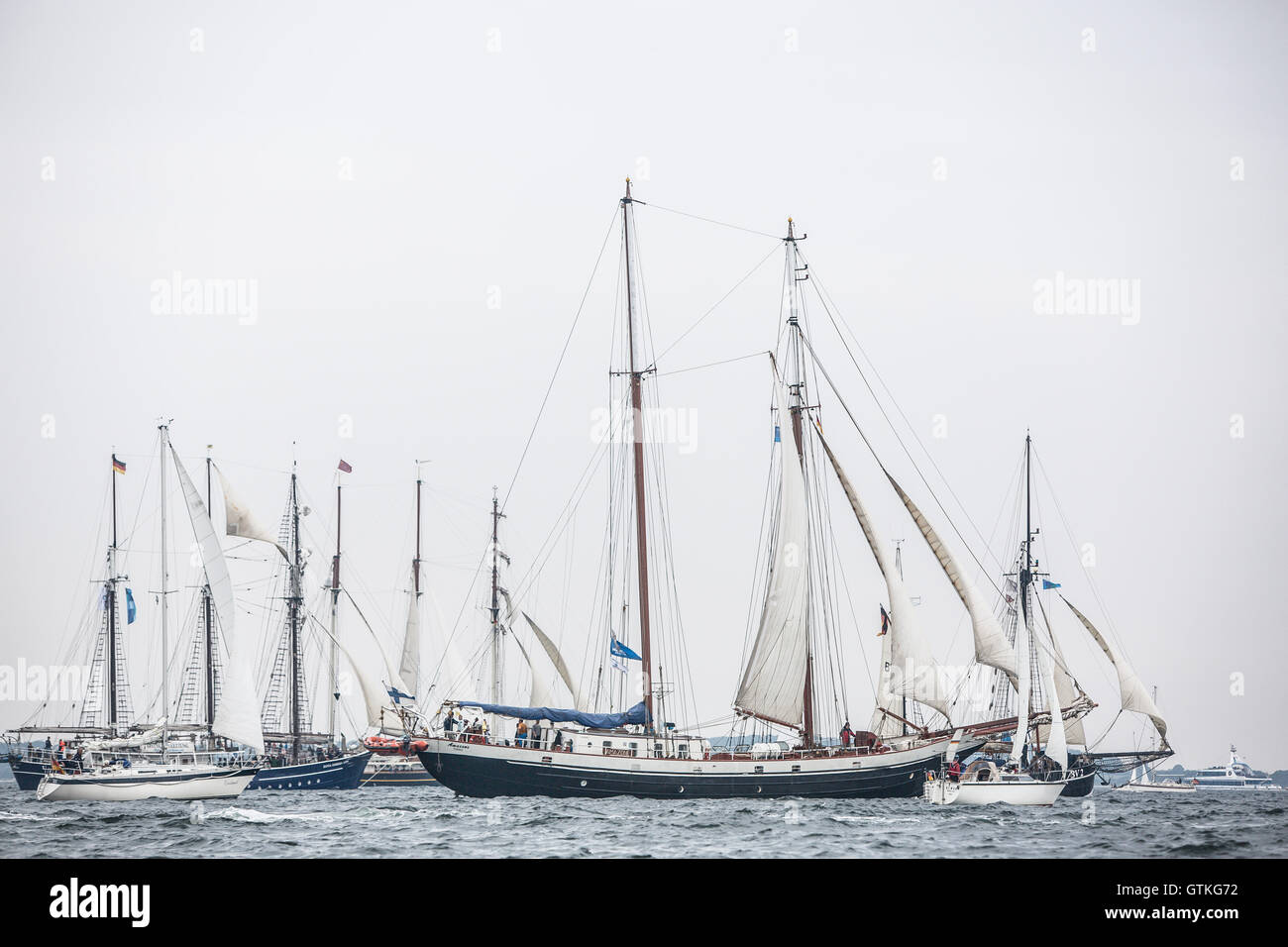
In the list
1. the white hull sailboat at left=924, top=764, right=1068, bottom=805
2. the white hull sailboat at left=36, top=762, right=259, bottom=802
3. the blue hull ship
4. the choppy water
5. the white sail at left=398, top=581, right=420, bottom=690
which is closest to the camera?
the choppy water

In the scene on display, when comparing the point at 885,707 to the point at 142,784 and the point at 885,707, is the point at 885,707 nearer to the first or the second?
the point at 885,707

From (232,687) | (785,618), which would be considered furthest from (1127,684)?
(232,687)

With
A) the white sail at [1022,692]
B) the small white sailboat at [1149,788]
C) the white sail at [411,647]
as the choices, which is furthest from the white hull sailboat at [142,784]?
the small white sailboat at [1149,788]

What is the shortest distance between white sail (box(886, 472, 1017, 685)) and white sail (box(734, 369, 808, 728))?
481cm

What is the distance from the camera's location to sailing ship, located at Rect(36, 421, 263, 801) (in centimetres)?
7456

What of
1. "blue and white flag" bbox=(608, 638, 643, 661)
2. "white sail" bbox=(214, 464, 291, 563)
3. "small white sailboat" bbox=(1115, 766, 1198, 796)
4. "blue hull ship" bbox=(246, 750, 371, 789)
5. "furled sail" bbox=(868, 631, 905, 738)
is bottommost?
"small white sailboat" bbox=(1115, 766, 1198, 796)

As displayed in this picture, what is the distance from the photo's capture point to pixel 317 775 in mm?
87250

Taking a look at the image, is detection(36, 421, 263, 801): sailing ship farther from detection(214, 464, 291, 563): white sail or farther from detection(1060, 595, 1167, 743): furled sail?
detection(1060, 595, 1167, 743): furled sail

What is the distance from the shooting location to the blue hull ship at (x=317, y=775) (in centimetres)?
8494

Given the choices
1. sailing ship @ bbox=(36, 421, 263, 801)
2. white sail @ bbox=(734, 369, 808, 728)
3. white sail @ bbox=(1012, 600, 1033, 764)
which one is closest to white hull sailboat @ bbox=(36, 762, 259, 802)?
sailing ship @ bbox=(36, 421, 263, 801)

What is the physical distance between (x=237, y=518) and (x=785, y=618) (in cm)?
3514

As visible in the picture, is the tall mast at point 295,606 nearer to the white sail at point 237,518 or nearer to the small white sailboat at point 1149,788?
the white sail at point 237,518
